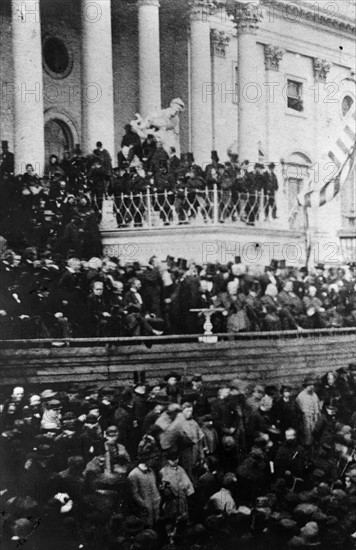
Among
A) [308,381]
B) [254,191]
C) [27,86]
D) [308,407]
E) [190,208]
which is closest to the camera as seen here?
[308,407]

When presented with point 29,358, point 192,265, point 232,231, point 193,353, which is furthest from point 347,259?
point 29,358

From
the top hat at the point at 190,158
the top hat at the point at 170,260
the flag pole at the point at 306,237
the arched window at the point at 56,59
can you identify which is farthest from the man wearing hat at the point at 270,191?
the arched window at the point at 56,59

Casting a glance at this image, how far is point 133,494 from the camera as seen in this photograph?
8195 millimetres

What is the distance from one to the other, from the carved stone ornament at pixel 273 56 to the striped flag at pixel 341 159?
5.07m

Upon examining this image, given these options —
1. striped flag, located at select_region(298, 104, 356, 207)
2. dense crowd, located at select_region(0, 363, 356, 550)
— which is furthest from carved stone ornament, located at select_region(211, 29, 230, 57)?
dense crowd, located at select_region(0, 363, 356, 550)

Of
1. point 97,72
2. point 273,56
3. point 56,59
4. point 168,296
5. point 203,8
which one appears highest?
point 203,8

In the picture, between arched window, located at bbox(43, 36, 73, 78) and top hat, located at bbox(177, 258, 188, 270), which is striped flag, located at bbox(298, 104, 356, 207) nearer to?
top hat, located at bbox(177, 258, 188, 270)

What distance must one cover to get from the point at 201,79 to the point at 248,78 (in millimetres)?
961

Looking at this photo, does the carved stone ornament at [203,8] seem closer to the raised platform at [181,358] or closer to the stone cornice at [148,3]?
the stone cornice at [148,3]

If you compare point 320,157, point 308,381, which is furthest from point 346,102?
point 308,381

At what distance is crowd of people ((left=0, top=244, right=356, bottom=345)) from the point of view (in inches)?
340

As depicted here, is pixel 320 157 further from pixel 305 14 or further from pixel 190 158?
pixel 305 14

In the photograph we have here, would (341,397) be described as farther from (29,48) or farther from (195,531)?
(29,48)

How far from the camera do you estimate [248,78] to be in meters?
16.2
